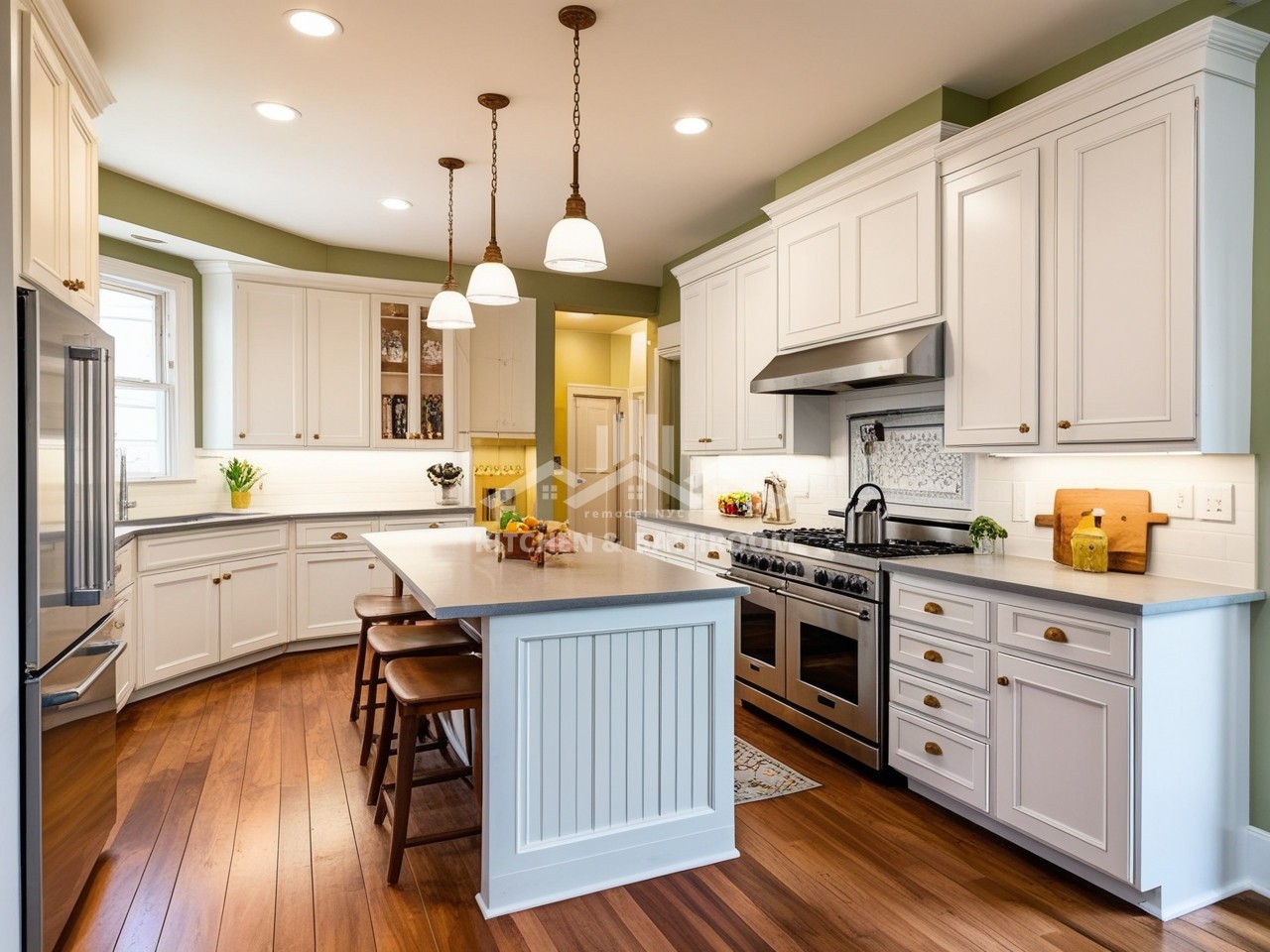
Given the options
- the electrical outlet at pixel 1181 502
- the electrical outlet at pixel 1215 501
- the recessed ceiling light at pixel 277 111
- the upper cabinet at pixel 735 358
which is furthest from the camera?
the upper cabinet at pixel 735 358

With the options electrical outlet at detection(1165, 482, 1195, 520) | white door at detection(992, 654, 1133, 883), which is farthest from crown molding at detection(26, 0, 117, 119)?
electrical outlet at detection(1165, 482, 1195, 520)

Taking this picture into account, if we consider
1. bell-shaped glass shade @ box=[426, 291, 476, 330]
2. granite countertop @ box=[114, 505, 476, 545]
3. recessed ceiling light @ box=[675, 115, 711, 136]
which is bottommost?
granite countertop @ box=[114, 505, 476, 545]

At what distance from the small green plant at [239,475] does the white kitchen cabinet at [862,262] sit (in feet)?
12.1

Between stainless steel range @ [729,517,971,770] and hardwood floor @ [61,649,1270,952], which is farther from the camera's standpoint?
stainless steel range @ [729,517,971,770]

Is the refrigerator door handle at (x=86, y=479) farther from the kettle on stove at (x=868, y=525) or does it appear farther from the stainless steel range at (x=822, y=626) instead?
the kettle on stove at (x=868, y=525)

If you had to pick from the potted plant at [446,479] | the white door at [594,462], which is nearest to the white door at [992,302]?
the potted plant at [446,479]

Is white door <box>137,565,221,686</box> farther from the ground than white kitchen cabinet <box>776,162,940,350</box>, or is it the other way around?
white kitchen cabinet <box>776,162,940,350</box>

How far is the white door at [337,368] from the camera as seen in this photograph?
536cm

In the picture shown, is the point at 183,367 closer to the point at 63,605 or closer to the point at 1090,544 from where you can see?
the point at 63,605

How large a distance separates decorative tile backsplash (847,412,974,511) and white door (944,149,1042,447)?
0.32m

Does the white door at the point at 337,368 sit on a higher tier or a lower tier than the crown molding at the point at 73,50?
lower

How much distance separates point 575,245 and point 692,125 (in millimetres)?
1372

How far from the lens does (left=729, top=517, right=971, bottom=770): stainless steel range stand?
10.1 feet

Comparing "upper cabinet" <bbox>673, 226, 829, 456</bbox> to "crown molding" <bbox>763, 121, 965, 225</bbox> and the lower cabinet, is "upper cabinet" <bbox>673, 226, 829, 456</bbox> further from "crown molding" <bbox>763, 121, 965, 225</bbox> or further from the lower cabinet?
the lower cabinet
